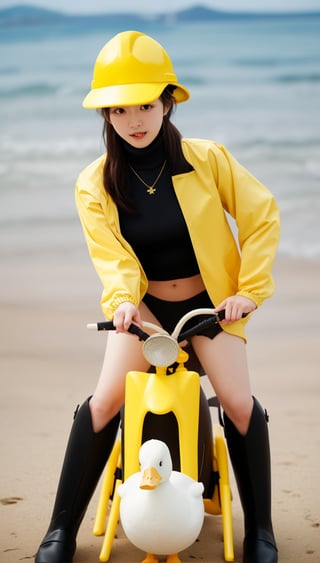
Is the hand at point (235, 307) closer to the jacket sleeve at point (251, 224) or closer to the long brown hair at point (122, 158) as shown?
the jacket sleeve at point (251, 224)

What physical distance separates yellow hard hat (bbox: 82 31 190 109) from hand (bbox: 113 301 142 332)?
55cm

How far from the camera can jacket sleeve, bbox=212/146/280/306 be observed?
3018mm

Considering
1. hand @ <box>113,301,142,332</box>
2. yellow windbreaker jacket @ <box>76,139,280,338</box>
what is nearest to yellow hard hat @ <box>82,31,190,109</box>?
yellow windbreaker jacket @ <box>76,139,280,338</box>

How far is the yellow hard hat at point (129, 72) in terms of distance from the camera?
2.92 meters

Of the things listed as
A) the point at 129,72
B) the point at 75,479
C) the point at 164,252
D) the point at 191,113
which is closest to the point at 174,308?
the point at 164,252

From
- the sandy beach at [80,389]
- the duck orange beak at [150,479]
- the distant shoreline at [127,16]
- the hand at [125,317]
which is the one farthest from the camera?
the distant shoreline at [127,16]

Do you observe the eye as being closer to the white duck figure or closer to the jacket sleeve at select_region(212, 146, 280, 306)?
the jacket sleeve at select_region(212, 146, 280, 306)

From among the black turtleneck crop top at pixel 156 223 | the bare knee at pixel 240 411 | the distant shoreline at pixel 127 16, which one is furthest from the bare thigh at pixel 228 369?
the distant shoreline at pixel 127 16

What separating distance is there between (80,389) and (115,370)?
2353mm

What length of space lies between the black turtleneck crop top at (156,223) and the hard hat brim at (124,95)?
0.60ft

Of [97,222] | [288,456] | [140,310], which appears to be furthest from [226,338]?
[288,456]

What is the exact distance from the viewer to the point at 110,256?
3027 millimetres

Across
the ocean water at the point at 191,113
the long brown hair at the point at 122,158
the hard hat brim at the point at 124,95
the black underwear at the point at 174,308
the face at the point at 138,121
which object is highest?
the hard hat brim at the point at 124,95

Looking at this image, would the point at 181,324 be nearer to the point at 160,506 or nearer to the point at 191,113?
the point at 160,506
